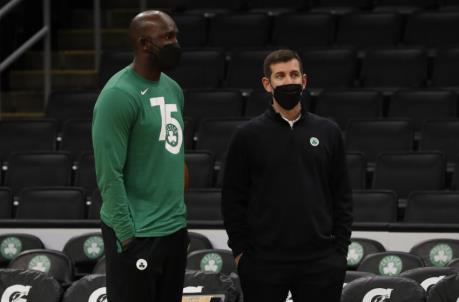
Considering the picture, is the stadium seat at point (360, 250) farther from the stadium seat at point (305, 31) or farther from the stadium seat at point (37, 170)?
the stadium seat at point (305, 31)

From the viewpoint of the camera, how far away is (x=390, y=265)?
204 inches

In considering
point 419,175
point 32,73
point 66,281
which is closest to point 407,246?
point 419,175

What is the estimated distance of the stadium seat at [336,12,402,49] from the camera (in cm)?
836

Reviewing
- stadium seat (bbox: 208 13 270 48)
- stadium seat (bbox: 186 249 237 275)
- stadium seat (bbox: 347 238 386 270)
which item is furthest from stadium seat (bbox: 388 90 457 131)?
stadium seat (bbox: 186 249 237 275)

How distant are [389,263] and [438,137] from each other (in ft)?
6.40

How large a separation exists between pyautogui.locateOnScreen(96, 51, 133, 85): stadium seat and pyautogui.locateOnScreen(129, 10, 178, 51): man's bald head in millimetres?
5035

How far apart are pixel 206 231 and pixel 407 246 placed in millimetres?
1100

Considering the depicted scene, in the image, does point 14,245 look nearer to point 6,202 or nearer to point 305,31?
point 6,202

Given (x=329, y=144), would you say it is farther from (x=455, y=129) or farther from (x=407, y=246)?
(x=455, y=129)

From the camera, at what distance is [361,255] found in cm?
567

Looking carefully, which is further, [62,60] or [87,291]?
[62,60]

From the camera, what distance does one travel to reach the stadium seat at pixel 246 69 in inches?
317

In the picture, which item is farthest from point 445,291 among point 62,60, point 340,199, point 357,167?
point 62,60

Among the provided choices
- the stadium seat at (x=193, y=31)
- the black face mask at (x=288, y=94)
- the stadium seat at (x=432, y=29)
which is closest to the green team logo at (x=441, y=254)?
the black face mask at (x=288, y=94)
